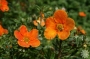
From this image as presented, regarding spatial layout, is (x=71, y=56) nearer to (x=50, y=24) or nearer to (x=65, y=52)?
(x=65, y=52)

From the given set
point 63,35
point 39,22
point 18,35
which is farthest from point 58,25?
point 39,22

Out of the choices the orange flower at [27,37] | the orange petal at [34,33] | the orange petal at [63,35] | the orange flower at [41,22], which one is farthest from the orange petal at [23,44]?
the orange flower at [41,22]

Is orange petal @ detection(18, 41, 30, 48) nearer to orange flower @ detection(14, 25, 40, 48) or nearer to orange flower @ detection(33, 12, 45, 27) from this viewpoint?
orange flower @ detection(14, 25, 40, 48)

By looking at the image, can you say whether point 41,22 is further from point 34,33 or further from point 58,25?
point 58,25

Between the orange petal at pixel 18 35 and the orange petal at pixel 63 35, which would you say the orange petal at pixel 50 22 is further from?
the orange petal at pixel 18 35

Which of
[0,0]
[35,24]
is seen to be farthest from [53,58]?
[0,0]

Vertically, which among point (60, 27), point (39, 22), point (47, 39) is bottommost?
point (60, 27)

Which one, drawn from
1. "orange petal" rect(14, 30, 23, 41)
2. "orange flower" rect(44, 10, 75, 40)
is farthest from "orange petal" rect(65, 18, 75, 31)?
"orange petal" rect(14, 30, 23, 41)

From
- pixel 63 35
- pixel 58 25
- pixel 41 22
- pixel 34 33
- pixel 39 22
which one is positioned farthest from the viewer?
pixel 39 22
